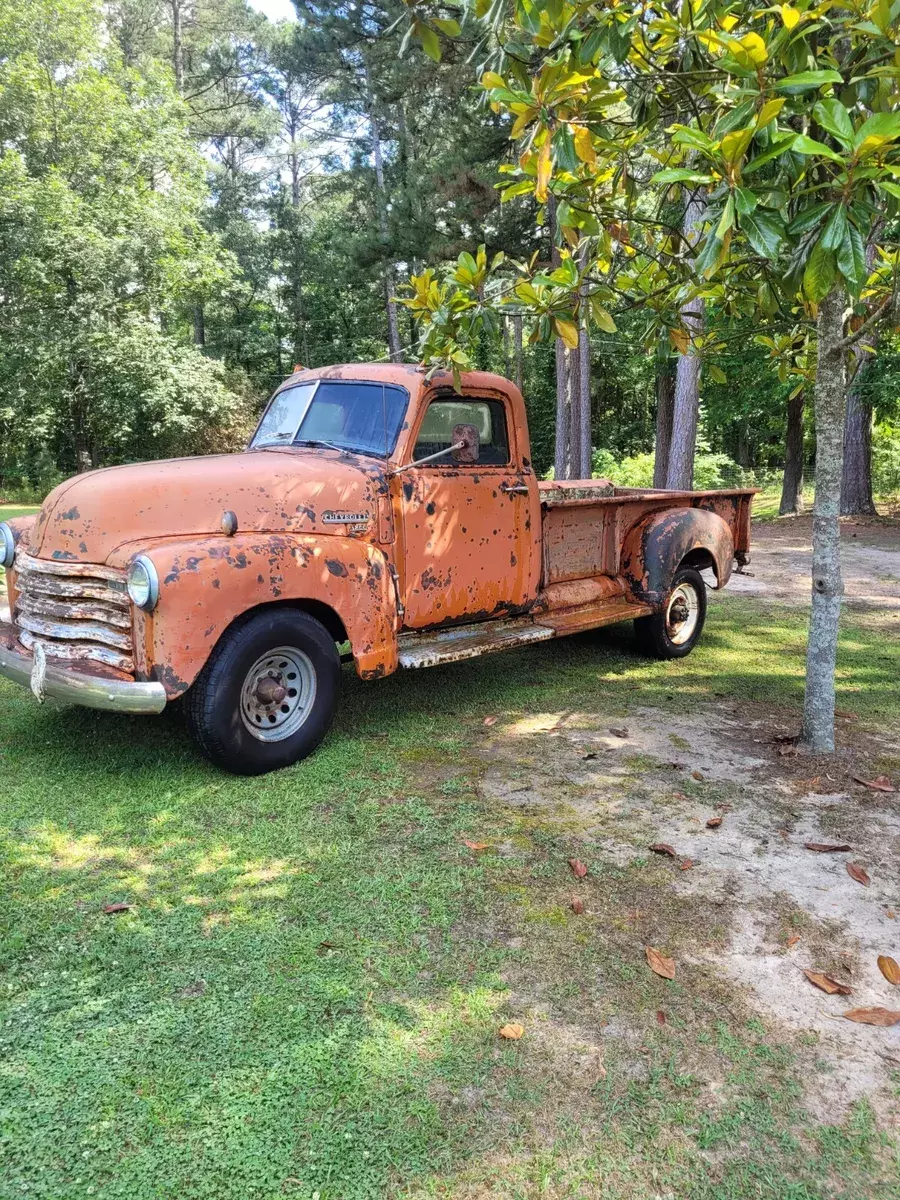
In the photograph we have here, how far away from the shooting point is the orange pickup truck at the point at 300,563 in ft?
11.7

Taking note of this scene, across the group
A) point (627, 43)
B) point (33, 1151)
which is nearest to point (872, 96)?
point (627, 43)

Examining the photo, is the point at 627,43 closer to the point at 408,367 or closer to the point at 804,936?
the point at 408,367

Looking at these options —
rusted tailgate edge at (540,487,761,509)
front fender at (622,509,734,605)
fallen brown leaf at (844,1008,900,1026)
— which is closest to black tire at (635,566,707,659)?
front fender at (622,509,734,605)

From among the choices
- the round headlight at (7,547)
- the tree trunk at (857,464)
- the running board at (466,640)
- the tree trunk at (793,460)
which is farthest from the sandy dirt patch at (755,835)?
the tree trunk at (793,460)

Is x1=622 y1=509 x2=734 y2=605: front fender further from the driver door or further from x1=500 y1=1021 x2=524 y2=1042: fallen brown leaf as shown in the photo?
x1=500 y1=1021 x2=524 y2=1042: fallen brown leaf

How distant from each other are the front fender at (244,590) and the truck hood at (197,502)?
114mm

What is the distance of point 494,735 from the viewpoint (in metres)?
4.60

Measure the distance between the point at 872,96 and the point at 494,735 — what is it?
3411mm

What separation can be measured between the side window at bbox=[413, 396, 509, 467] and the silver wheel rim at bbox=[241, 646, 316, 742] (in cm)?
145

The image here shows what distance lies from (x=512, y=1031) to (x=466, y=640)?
9.01ft

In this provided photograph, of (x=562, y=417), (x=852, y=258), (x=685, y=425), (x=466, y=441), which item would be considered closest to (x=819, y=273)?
(x=852, y=258)

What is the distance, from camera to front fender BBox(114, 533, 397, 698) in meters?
3.46

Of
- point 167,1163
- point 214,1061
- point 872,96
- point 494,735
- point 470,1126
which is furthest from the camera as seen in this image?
point 494,735

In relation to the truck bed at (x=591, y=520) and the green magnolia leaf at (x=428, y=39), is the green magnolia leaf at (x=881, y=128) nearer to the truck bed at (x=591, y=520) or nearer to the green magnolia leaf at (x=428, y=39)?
the green magnolia leaf at (x=428, y=39)
